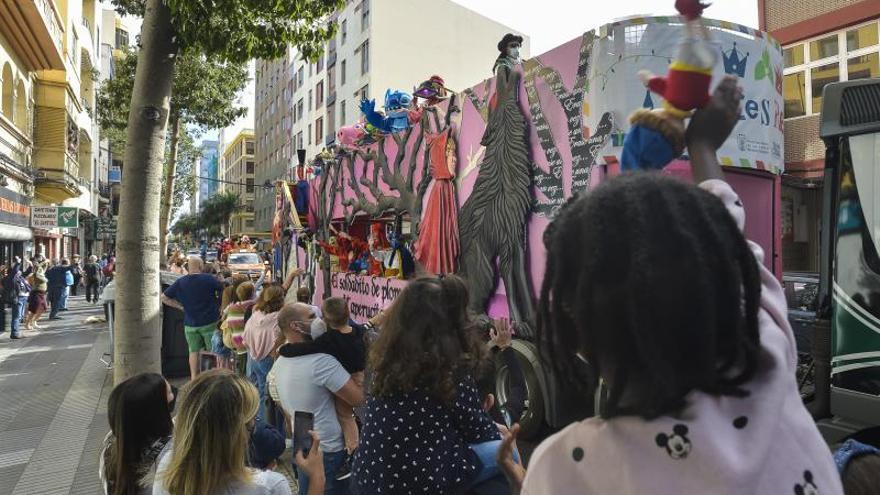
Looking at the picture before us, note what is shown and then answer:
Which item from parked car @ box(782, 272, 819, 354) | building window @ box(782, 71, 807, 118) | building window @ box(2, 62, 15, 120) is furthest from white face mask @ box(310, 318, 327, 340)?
building window @ box(2, 62, 15, 120)

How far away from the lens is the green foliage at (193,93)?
17266mm

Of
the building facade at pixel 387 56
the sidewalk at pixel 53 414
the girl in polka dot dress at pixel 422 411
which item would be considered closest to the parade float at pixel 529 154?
the girl in polka dot dress at pixel 422 411

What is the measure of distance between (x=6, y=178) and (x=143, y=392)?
18.1m

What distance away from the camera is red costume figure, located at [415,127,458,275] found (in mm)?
6164

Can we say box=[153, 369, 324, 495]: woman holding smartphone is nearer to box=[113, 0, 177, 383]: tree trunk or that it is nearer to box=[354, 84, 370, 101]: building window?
box=[113, 0, 177, 383]: tree trunk

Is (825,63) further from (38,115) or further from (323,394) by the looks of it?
(38,115)

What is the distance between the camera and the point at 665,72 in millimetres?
4152

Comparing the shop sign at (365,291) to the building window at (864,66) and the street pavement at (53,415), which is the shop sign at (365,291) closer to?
the street pavement at (53,415)

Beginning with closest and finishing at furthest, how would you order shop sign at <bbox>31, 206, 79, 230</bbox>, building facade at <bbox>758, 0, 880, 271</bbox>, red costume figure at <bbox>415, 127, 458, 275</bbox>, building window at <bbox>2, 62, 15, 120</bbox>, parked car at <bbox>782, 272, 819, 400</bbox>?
red costume figure at <bbox>415, 127, 458, 275</bbox> → parked car at <bbox>782, 272, 819, 400</bbox> → building facade at <bbox>758, 0, 880, 271</bbox> → shop sign at <bbox>31, 206, 79, 230</bbox> → building window at <bbox>2, 62, 15, 120</bbox>

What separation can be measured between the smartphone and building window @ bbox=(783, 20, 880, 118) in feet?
44.2

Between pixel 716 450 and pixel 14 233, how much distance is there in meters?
20.6

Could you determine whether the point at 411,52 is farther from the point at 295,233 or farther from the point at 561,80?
the point at 561,80

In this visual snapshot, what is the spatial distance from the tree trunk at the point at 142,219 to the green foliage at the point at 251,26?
0.83 ft

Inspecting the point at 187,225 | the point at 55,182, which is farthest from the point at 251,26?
the point at 187,225
